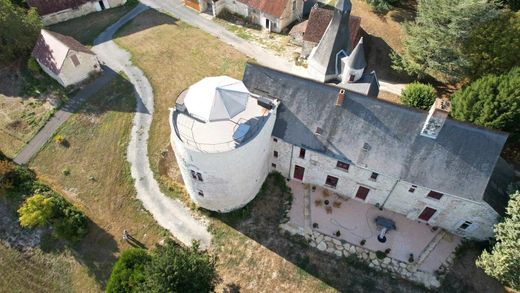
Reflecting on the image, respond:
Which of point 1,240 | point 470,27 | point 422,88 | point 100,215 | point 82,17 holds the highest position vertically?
point 470,27

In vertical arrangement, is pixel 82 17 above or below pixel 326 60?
below

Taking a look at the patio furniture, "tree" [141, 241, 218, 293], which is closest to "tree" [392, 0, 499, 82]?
the patio furniture

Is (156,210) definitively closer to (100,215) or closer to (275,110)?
(100,215)

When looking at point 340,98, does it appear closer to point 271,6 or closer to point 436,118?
point 436,118

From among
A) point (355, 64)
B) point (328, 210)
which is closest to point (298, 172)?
point (328, 210)

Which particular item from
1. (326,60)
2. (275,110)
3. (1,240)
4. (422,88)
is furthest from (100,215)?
(422,88)

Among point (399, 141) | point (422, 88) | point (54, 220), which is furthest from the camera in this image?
point (422, 88)
